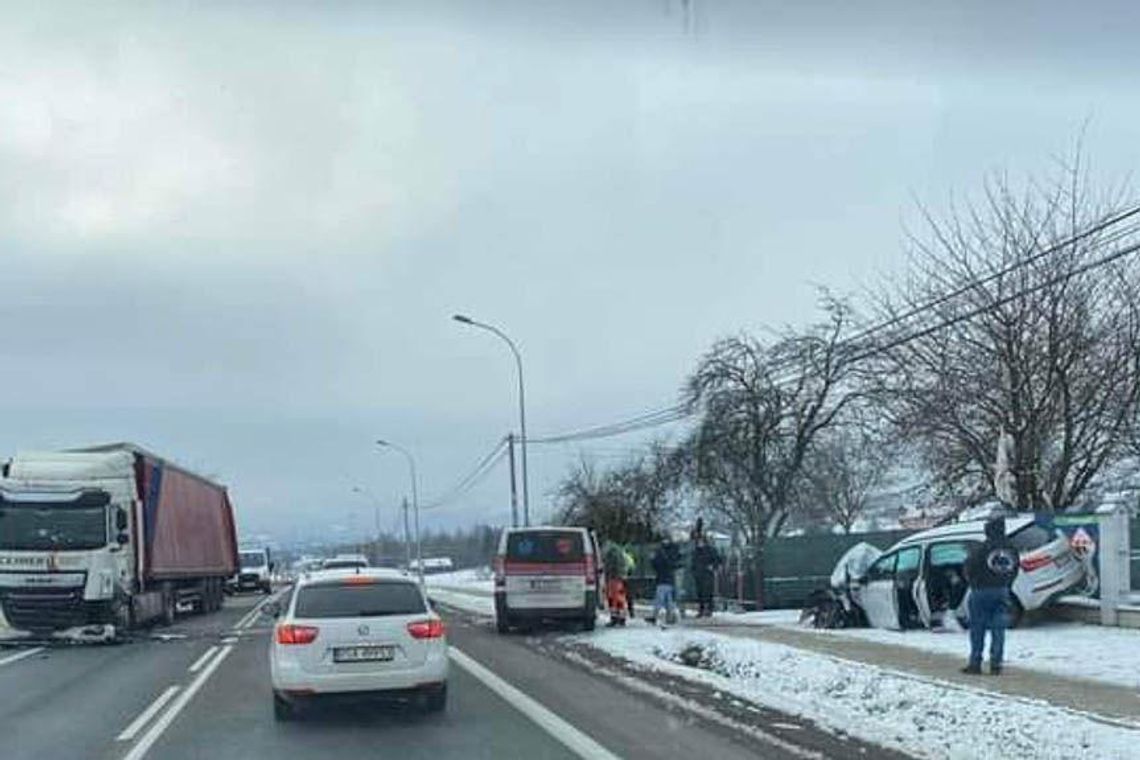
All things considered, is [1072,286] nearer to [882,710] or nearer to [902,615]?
[902,615]

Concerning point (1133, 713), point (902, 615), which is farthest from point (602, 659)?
point (1133, 713)

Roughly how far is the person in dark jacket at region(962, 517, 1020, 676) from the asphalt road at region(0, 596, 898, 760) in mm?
3585

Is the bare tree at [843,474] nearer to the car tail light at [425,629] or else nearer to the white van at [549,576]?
the white van at [549,576]

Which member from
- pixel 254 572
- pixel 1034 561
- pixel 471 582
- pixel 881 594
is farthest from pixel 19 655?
pixel 471 582

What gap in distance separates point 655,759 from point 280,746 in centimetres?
340

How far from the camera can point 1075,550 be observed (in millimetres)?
20172

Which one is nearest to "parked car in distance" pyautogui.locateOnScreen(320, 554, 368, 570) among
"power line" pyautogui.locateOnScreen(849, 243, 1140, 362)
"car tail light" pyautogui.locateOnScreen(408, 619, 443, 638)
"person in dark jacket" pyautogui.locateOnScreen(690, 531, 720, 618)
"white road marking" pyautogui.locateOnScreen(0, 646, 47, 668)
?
"white road marking" pyautogui.locateOnScreen(0, 646, 47, 668)

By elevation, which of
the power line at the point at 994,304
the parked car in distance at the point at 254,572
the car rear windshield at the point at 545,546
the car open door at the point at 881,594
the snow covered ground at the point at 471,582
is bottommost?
the snow covered ground at the point at 471,582

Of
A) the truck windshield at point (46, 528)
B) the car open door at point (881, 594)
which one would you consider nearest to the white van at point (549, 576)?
the car open door at point (881, 594)

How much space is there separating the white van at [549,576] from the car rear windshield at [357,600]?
11427mm

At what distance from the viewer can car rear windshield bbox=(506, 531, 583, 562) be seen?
2545cm

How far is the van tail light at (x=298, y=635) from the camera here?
43.6ft

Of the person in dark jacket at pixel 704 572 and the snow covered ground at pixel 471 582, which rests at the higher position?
the person in dark jacket at pixel 704 572

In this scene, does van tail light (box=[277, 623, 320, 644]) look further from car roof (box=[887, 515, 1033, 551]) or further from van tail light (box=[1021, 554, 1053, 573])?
van tail light (box=[1021, 554, 1053, 573])
